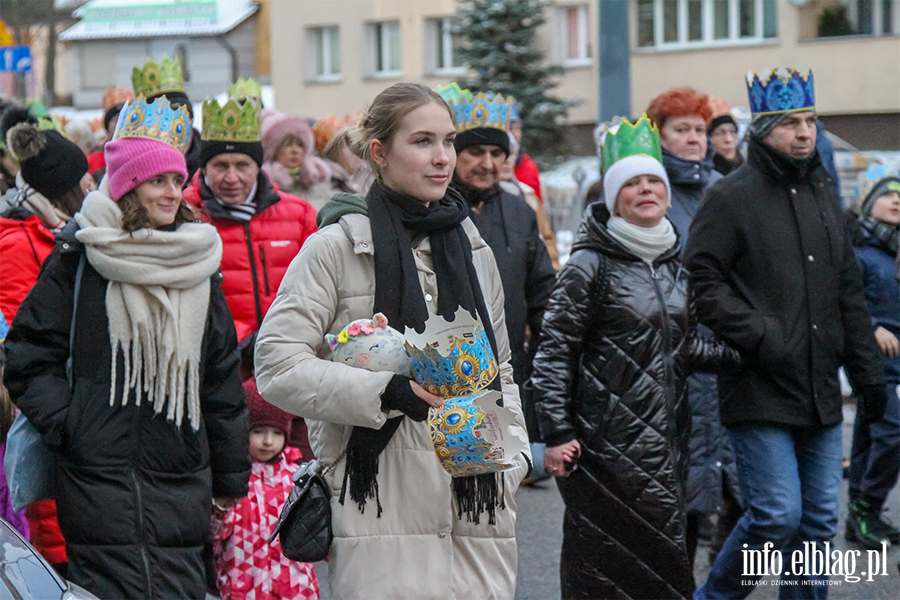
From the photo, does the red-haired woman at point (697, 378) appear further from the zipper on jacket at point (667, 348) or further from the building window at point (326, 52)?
the building window at point (326, 52)

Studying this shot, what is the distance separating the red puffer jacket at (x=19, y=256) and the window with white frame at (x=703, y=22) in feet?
82.2

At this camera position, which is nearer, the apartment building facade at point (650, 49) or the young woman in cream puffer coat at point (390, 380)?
the young woman in cream puffer coat at point (390, 380)

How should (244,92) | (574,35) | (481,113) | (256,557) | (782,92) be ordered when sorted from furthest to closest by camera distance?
(574,35) → (244,92) → (481,113) → (782,92) → (256,557)

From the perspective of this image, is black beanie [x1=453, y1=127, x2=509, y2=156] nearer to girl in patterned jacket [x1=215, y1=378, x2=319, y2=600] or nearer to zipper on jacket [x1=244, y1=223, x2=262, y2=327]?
zipper on jacket [x1=244, y1=223, x2=262, y2=327]

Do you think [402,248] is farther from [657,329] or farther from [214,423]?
[657,329]

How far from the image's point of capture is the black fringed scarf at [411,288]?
3.37 m

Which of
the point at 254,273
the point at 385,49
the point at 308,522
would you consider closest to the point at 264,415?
the point at 254,273

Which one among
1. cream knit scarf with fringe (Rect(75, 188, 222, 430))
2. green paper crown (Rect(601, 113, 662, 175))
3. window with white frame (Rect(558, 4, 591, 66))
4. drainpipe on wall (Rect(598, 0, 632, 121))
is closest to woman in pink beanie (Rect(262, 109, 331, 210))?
green paper crown (Rect(601, 113, 662, 175))

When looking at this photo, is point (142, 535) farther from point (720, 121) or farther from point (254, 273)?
point (720, 121)

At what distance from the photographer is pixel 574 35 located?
1203 inches

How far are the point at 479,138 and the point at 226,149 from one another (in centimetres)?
138

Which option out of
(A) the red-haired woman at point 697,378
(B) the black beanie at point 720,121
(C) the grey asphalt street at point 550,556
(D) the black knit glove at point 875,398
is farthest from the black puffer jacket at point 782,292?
(B) the black beanie at point 720,121

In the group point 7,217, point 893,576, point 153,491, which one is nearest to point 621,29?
point 893,576

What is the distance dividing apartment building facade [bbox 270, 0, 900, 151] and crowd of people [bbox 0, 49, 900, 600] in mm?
18482
